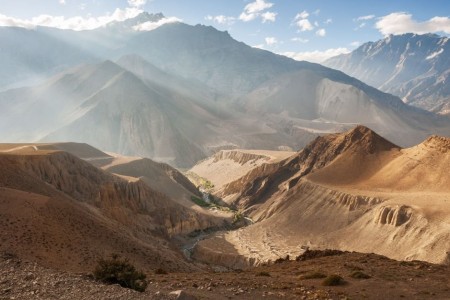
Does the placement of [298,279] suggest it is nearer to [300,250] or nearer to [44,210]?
[44,210]

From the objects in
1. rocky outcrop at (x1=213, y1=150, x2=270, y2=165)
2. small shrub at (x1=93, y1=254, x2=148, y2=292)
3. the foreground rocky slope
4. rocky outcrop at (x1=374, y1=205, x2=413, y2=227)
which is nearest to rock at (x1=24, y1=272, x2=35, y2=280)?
the foreground rocky slope

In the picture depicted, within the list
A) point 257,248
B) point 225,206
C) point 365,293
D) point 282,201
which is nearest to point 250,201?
point 225,206

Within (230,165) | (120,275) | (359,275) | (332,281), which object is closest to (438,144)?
(359,275)

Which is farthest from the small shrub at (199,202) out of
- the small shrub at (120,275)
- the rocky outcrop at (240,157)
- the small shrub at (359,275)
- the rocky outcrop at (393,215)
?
the small shrub at (120,275)

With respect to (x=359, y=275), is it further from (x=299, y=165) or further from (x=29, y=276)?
(x=299, y=165)

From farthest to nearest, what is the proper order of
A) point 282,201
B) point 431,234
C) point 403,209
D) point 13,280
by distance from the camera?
point 282,201
point 403,209
point 431,234
point 13,280

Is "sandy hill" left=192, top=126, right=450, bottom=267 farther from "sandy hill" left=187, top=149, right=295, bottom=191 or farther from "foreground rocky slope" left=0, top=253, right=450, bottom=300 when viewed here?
"sandy hill" left=187, top=149, right=295, bottom=191

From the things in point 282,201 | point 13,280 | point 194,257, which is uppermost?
point 13,280
